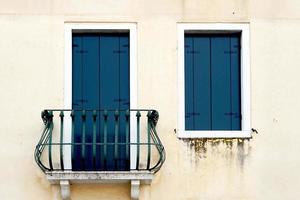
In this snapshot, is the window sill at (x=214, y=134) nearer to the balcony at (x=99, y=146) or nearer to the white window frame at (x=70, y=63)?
the balcony at (x=99, y=146)

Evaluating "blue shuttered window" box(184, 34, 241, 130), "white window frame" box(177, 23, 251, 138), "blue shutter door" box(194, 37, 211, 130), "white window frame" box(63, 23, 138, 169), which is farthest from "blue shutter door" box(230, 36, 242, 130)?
"white window frame" box(63, 23, 138, 169)

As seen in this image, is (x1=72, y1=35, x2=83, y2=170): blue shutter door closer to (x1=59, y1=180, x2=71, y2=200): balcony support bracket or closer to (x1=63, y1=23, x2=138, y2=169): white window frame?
(x1=63, y1=23, x2=138, y2=169): white window frame

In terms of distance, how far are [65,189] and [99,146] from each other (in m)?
0.93

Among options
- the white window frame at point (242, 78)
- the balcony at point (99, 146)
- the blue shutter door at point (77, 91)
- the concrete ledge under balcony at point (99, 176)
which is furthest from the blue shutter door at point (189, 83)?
the blue shutter door at point (77, 91)

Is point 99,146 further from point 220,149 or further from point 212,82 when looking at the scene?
point 212,82

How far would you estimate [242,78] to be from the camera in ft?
57.5

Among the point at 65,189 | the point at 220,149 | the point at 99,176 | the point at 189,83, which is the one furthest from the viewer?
the point at 189,83

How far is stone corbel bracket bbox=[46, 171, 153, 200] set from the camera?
1666 cm

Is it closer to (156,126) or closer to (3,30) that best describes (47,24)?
(3,30)

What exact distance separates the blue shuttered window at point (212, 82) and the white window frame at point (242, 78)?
0.16 metres

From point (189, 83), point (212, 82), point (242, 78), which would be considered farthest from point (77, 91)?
point (242, 78)

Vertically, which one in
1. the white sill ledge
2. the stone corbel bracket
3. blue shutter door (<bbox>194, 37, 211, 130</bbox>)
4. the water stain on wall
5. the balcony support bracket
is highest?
blue shutter door (<bbox>194, 37, 211, 130</bbox>)

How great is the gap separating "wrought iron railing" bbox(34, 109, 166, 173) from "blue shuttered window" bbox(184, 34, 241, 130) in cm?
76

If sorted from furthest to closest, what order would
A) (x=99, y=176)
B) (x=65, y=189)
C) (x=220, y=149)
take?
(x=220, y=149) < (x=65, y=189) < (x=99, y=176)
